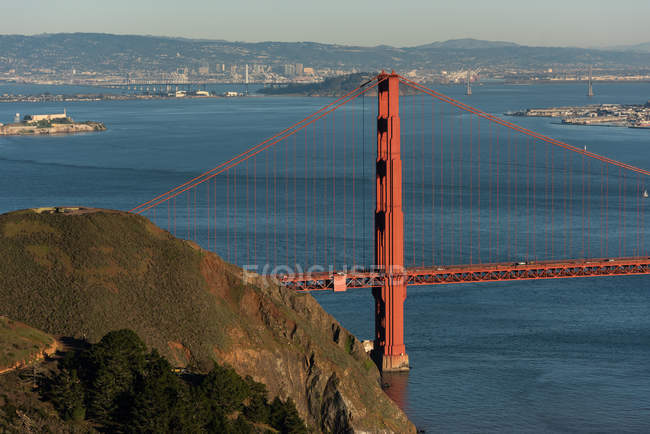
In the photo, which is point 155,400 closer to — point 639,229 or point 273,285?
point 273,285

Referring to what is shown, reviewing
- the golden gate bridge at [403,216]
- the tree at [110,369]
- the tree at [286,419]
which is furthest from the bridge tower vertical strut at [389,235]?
the tree at [110,369]

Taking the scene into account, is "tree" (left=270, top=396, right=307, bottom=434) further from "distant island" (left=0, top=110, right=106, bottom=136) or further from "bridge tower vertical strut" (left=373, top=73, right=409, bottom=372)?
"distant island" (left=0, top=110, right=106, bottom=136)

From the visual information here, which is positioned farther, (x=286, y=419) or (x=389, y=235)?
(x=389, y=235)

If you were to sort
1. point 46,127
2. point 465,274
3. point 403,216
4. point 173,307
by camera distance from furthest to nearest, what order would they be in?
1. point 46,127
2. point 403,216
3. point 465,274
4. point 173,307

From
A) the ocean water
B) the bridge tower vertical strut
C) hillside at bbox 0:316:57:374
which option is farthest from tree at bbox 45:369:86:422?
the bridge tower vertical strut

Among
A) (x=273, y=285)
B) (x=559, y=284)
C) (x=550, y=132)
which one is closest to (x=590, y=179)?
(x=559, y=284)

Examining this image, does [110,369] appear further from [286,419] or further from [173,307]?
[173,307]

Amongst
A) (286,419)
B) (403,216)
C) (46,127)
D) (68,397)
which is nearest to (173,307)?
(286,419)
